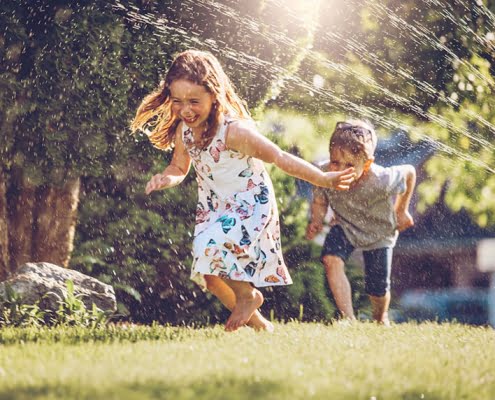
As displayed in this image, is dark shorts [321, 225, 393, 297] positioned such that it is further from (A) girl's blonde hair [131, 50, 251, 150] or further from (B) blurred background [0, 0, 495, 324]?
(A) girl's blonde hair [131, 50, 251, 150]

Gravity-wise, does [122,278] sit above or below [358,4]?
below

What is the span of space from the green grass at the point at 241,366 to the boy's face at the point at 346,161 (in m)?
1.31

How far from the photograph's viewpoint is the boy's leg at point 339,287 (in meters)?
5.34

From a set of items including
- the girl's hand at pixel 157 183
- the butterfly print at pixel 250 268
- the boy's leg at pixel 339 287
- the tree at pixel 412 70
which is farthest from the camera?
the tree at pixel 412 70

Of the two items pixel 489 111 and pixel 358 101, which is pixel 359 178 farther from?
pixel 489 111

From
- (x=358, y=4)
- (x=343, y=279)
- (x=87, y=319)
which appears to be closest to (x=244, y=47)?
(x=343, y=279)

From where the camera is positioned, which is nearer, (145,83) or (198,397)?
(198,397)

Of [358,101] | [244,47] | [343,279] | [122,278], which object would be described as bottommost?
[122,278]

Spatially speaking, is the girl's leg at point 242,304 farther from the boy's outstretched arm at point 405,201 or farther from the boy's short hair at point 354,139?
the boy's outstretched arm at point 405,201

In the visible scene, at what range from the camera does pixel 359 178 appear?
5.40 m

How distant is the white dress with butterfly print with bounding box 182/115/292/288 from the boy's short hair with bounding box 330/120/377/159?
0.86m

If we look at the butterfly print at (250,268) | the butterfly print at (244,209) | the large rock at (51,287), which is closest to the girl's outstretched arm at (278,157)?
the butterfly print at (244,209)

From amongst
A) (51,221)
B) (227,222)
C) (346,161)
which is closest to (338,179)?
(227,222)

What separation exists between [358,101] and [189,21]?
2895 mm
